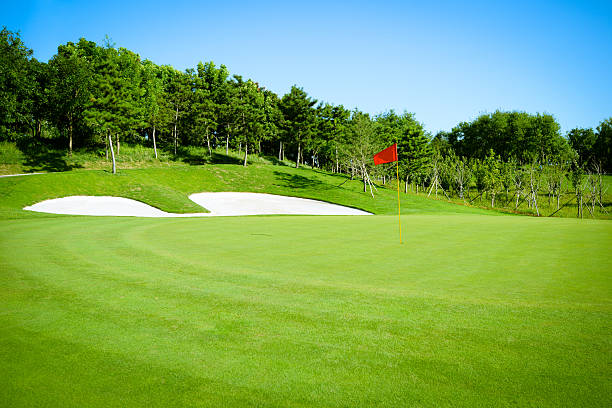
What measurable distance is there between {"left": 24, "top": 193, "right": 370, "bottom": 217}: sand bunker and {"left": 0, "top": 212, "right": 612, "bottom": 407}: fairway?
782 inches

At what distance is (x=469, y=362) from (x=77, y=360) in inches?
166

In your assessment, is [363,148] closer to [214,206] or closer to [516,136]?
[214,206]

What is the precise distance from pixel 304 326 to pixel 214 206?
31319 mm

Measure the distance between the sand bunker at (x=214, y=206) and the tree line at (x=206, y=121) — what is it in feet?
31.3

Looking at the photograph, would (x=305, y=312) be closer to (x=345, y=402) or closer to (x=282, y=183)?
(x=345, y=402)

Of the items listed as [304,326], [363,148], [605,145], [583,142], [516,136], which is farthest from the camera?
[583,142]

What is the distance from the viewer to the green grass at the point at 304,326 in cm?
323

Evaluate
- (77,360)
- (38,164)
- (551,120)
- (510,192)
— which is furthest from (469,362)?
(551,120)

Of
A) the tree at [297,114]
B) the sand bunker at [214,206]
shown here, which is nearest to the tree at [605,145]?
the tree at [297,114]

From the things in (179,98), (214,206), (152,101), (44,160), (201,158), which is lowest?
(214,206)

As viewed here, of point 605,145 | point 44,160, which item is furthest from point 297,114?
point 605,145

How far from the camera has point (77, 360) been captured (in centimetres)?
375

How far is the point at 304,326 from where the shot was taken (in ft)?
15.5

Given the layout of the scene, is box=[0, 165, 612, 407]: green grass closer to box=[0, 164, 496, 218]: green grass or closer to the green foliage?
box=[0, 164, 496, 218]: green grass
